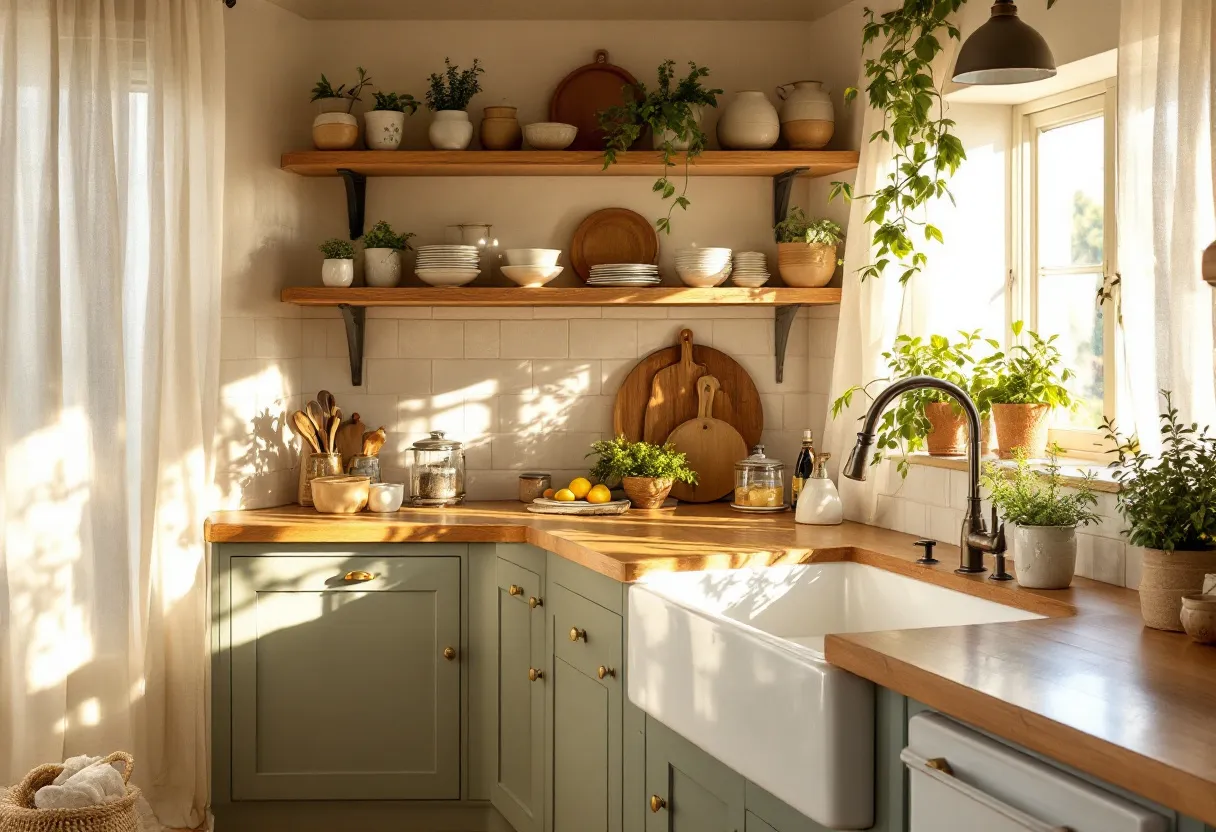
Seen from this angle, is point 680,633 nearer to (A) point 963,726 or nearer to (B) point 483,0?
(A) point 963,726

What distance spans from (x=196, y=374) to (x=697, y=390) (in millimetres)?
1521

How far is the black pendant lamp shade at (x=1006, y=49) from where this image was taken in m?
2.33

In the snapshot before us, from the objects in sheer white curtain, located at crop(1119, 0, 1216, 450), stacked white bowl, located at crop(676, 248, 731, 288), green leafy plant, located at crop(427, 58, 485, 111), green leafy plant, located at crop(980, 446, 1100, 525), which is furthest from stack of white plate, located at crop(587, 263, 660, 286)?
sheer white curtain, located at crop(1119, 0, 1216, 450)

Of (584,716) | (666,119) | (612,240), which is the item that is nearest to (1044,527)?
(584,716)

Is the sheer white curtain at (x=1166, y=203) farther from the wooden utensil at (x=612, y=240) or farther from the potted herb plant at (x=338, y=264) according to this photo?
the potted herb plant at (x=338, y=264)

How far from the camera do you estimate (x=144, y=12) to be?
3273mm

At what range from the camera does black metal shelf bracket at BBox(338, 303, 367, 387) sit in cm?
381

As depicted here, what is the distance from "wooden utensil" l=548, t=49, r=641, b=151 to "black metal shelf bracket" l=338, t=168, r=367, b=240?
64 centimetres

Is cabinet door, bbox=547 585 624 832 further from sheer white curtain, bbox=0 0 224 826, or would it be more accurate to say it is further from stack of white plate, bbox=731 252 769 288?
stack of white plate, bbox=731 252 769 288

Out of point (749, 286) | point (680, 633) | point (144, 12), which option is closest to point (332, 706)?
point (680, 633)

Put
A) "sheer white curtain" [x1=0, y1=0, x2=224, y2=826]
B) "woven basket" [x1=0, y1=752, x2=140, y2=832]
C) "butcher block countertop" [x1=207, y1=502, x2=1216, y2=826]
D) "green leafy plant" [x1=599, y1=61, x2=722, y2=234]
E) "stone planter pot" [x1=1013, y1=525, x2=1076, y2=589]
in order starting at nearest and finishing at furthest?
"butcher block countertop" [x1=207, y1=502, x2=1216, y2=826] → "stone planter pot" [x1=1013, y1=525, x2=1076, y2=589] → "woven basket" [x1=0, y1=752, x2=140, y2=832] → "sheer white curtain" [x1=0, y1=0, x2=224, y2=826] → "green leafy plant" [x1=599, y1=61, x2=722, y2=234]

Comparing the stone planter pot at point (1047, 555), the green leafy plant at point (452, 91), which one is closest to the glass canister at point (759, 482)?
the stone planter pot at point (1047, 555)

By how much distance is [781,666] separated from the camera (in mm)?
2025

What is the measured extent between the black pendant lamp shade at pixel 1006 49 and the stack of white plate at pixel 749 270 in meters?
→ 1.32
